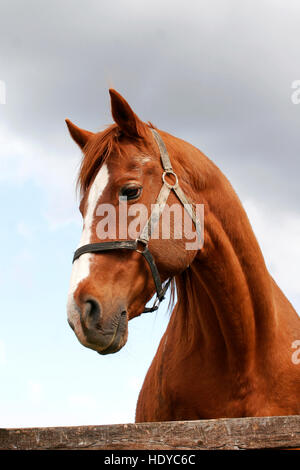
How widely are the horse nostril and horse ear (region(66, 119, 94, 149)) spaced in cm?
198

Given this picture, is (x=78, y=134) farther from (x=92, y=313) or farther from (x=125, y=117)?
(x=92, y=313)

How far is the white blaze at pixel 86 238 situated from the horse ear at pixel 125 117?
428 mm

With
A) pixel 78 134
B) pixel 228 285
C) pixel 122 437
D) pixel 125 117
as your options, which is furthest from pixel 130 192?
pixel 122 437

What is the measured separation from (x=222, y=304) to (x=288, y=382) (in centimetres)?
82

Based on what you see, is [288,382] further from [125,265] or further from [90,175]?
[90,175]

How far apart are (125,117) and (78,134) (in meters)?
0.81

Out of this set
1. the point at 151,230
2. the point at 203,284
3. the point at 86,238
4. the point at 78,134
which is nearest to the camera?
the point at 86,238

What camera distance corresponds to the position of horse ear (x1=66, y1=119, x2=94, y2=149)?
499 centimetres

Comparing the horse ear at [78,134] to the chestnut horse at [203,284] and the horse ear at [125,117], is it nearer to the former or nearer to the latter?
the chestnut horse at [203,284]

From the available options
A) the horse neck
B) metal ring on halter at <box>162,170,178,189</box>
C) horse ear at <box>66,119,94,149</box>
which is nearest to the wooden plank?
the horse neck

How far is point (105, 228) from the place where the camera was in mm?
3855

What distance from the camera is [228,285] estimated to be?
14.5ft

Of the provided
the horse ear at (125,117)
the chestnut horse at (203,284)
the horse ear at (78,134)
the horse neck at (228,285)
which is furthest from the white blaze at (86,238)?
the horse ear at (78,134)

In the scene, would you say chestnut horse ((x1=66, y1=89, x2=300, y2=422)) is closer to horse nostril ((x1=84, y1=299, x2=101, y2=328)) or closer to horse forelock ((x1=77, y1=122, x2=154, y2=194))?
horse forelock ((x1=77, y1=122, x2=154, y2=194))
